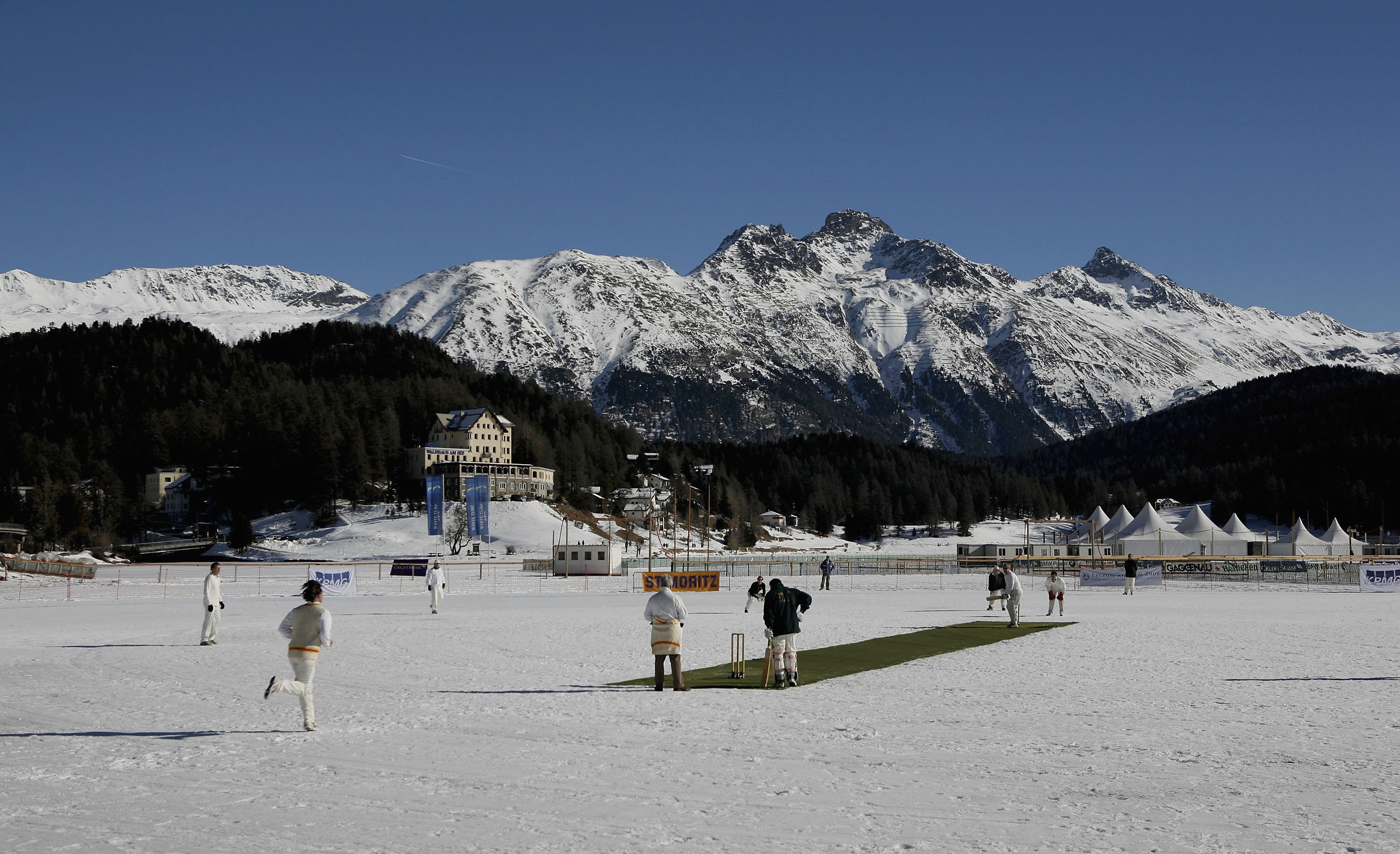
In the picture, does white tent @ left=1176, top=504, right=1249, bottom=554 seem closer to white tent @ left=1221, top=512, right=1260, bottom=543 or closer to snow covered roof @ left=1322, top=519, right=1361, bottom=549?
white tent @ left=1221, top=512, right=1260, bottom=543

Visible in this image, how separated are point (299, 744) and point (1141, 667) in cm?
1483

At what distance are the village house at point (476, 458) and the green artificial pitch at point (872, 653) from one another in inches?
3985

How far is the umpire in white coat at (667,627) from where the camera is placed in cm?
1652

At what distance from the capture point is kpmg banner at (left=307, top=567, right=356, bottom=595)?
4834 cm

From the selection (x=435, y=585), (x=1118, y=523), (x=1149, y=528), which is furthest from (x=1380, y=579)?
(x=1118, y=523)

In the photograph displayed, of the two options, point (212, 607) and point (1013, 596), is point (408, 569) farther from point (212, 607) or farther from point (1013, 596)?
point (1013, 596)

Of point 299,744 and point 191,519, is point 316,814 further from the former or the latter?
point 191,519

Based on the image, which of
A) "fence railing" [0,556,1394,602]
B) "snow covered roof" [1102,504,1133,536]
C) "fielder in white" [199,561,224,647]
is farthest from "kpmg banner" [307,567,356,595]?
"snow covered roof" [1102,504,1133,536]

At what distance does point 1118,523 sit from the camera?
10869cm

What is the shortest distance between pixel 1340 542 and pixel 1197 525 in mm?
12221

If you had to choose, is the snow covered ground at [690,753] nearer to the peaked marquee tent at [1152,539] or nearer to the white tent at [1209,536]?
the peaked marquee tent at [1152,539]

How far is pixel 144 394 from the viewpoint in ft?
520

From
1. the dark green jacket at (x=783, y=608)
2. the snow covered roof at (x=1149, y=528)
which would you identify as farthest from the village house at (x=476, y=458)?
the dark green jacket at (x=783, y=608)

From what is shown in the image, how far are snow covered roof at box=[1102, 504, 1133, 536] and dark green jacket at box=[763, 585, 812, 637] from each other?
97.2m
